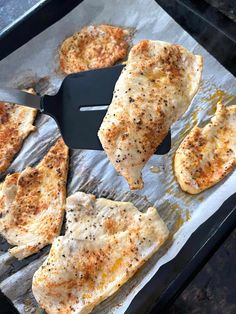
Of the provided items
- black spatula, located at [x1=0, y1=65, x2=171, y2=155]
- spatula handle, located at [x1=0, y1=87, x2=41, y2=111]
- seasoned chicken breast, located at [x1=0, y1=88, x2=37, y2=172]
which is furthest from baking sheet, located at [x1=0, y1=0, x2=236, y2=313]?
spatula handle, located at [x1=0, y1=87, x2=41, y2=111]

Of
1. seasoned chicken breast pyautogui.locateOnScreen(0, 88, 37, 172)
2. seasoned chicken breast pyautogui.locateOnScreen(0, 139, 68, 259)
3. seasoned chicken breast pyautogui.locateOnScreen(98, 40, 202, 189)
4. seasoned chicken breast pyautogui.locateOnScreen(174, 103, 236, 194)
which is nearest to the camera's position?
seasoned chicken breast pyautogui.locateOnScreen(98, 40, 202, 189)

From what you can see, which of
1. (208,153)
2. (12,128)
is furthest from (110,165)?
(12,128)

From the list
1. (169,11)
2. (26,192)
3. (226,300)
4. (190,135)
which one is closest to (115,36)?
(169,11)

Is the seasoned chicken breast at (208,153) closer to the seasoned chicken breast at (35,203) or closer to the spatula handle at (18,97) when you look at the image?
the seasoned chicken breast at (35,203)

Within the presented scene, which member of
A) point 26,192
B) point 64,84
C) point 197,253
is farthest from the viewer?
point 26,192

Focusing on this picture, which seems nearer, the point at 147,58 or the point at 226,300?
the point at 147,58

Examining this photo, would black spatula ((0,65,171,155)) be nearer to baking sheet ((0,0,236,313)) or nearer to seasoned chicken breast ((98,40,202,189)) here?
seasoned chicken breast ((98,40,202,189))

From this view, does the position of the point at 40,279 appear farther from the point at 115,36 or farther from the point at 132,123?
the point at 115,36
